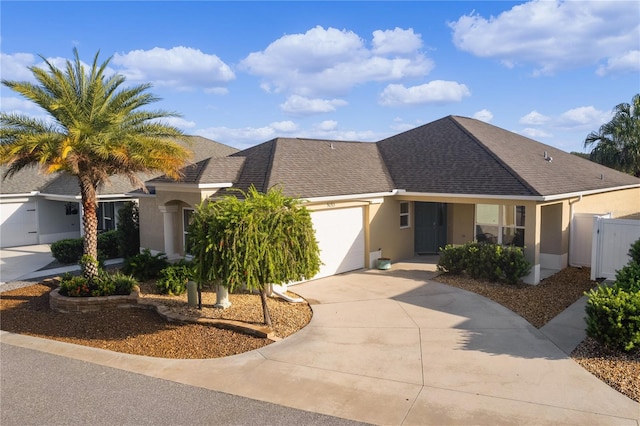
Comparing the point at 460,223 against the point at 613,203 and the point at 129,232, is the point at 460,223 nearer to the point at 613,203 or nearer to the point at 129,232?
the point at 613,203

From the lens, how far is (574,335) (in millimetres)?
9383

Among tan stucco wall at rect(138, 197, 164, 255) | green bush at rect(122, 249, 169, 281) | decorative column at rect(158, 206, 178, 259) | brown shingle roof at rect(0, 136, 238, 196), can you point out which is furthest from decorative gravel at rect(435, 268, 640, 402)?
brown shingle roof at rect(0, 136, 238, 196)

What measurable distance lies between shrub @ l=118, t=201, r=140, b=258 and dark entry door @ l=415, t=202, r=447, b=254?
1112cm

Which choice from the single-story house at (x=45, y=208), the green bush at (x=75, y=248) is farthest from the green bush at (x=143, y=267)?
the single-story house at (x=45, y=208)

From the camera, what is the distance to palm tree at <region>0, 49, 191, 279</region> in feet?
38.6

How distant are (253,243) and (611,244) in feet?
35.2

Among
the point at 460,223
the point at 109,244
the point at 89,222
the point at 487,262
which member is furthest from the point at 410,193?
the point at 109,244

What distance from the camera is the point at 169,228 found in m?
16.4

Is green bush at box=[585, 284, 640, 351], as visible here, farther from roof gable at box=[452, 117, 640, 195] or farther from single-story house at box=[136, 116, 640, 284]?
roof gable at box=[452, 117, 640, 195]

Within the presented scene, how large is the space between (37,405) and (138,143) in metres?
7.18

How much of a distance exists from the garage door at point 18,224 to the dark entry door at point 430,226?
18510mm

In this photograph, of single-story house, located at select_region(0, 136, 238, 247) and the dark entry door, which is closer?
the dark entry door

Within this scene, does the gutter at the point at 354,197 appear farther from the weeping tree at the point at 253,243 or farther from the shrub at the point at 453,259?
the weeping tree at the point at 253,243

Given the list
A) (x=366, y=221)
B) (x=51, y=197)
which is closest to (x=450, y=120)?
(x=366, y=221)
